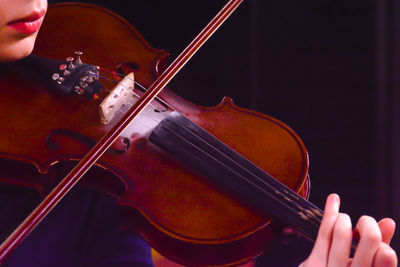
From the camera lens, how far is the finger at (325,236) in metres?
0.53

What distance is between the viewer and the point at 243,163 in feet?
2.12

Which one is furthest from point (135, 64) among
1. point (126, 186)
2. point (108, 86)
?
point (126, 186)

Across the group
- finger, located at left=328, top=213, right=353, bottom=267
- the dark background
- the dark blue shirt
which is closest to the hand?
finger, located at left=328, top=213, right=353, bottom=267

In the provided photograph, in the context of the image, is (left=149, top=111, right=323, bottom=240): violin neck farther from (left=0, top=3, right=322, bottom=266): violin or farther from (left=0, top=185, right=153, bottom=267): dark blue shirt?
(left=0, top=185, right=153, bottom=267): dark blue shirt

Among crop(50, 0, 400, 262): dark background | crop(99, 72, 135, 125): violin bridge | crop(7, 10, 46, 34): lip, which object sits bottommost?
crop(99, 72, 135, 125): violin bridge

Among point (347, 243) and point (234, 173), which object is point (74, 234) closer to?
point (234, 173)

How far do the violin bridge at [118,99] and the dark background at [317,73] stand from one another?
0.42m

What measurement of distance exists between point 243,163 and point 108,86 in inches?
13.4

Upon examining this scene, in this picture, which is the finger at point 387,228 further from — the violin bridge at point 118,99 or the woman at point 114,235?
the violin bridge at point 118,99

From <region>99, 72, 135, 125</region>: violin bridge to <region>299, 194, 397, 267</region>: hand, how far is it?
44 cm

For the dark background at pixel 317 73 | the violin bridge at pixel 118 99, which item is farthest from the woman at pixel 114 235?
the dark background at pixel 317 73

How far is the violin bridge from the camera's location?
709 mm

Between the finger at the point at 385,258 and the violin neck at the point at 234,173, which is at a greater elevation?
the violin neck at the point at 234,173

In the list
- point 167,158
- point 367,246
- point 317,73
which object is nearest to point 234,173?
point 167,158
